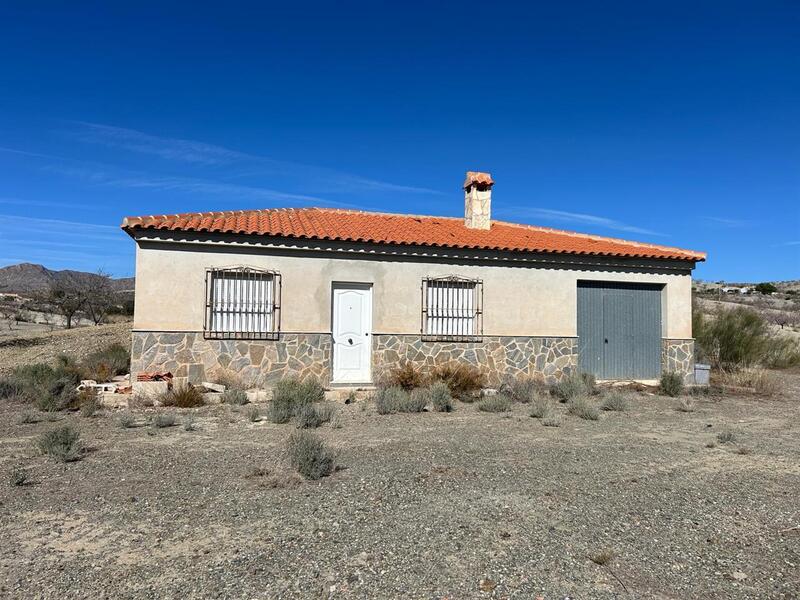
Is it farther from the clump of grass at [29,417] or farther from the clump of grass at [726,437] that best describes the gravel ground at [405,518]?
the clump of grass at [29,417]

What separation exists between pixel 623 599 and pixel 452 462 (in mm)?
3323

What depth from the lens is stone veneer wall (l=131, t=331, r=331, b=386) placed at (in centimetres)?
1207

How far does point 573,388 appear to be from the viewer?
12.8m

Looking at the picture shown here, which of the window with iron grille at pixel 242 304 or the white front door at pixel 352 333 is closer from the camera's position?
the window with iron grille at pixel 242 304

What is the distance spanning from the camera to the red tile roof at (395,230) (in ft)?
41.4

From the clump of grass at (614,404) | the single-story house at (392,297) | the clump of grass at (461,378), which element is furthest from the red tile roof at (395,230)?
the clump of grass at (614,404)

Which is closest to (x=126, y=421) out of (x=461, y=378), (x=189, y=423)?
(x=189, y=423)

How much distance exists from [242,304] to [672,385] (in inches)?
367

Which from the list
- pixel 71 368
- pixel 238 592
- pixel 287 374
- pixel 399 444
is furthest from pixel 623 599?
pixel 71 368

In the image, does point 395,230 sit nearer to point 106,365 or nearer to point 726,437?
point 106,365

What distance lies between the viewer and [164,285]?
12.2 metres

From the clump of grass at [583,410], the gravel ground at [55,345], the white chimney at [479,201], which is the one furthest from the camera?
the gravel ground at [55,345]

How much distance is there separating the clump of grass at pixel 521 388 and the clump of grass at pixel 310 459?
246 inches

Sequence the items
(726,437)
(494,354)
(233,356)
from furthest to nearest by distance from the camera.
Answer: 1. (494,354)
2. (233,356)
3. (726,437)
